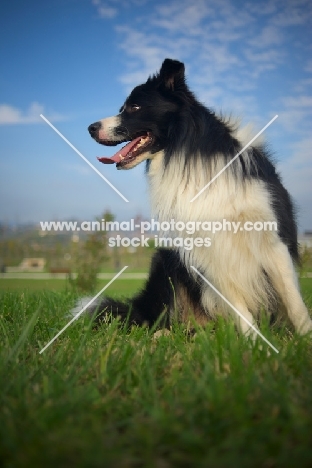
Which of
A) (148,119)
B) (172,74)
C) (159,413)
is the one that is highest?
(172,74)

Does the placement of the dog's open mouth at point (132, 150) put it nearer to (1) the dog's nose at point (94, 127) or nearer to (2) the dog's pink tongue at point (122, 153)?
(2) the dog's pink tongue at point (122, 153)

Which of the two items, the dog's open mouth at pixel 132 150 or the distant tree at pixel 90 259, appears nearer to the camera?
the dog's open mouth at pixel 132 150

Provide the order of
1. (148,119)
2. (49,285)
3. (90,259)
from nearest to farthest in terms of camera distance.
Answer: (148,119), (90,259), (49,285)

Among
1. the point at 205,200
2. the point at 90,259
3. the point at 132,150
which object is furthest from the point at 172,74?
the point at 90,259

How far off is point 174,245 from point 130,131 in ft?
3.67

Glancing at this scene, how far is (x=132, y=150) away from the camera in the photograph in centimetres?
Answer: 382

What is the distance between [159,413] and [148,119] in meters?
2.87

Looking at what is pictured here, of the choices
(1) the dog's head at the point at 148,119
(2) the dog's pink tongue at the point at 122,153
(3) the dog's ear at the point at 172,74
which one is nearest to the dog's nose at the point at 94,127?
(1) the dog's head at the point at 148,119

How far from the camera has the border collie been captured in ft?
10.9

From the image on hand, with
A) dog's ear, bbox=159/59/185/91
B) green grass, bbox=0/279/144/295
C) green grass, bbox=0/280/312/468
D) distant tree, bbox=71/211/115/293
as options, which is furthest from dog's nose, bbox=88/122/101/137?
distant tree, bbox=71/211/115/293

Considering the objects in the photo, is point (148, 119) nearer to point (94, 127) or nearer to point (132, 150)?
point (132, 150)

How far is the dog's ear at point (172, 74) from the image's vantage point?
3.69 meters

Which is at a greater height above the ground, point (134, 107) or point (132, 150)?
point (134, 107)

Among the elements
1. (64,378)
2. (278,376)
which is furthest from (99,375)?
(278,376)
